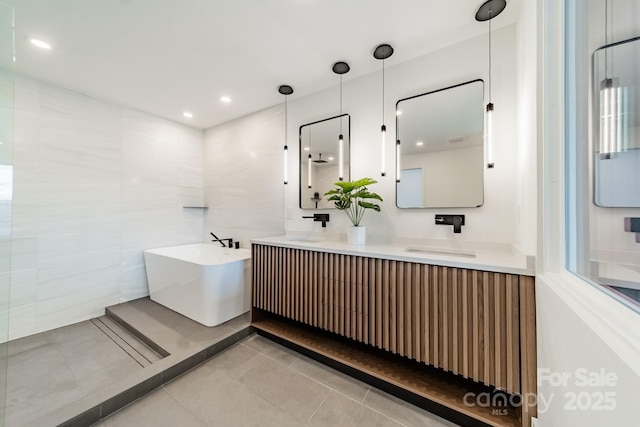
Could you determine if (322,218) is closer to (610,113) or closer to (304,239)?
(304,239)

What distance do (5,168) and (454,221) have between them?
3.78 m

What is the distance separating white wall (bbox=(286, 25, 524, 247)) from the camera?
1.70 metres

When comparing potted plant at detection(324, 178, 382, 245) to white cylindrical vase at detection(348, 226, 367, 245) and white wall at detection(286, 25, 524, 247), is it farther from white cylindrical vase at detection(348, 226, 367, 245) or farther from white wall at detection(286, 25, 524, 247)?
white wall at detection(286, 25, 524, 247)

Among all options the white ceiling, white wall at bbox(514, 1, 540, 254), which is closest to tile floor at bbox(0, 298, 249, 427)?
white wall at bbox(514, 1, 540, 254)

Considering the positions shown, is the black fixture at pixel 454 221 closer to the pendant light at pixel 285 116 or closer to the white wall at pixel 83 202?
the pendant light at pixel 285 116

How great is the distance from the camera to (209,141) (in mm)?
3781

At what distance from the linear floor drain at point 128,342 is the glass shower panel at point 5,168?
64 cm

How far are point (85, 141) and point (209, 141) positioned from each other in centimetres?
148

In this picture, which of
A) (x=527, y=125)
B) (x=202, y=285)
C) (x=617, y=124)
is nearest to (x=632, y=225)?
(x=617, y=124)

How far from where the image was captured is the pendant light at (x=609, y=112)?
2.35 feet

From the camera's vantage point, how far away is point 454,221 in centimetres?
180

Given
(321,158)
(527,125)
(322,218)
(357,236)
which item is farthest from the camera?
(321,158)

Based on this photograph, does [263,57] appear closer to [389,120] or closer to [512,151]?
[389,120]

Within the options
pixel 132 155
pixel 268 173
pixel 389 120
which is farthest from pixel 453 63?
pixel 132 155
